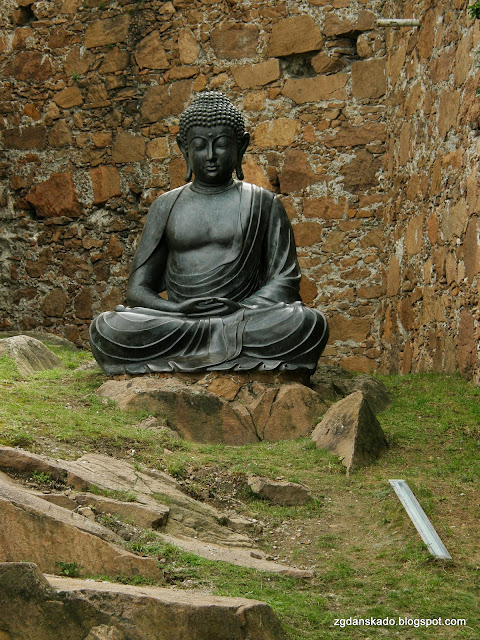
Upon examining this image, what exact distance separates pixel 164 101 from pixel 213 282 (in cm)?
394

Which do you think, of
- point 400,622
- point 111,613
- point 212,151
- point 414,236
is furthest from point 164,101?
point 111,613

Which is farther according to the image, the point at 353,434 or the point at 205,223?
the point at 205,223

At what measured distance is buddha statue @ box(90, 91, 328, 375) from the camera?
6.75 meters

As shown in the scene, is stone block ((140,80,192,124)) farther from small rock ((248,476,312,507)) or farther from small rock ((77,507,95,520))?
small rock ((77,507,95,520))

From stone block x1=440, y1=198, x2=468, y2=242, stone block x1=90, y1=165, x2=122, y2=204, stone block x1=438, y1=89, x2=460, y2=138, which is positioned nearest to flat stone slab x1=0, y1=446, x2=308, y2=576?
stone block x1=440, y1=198, x2=468, y2=242

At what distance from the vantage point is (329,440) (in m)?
5.84

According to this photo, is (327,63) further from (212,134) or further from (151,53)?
(212,134)

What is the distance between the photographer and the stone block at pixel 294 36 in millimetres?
10008

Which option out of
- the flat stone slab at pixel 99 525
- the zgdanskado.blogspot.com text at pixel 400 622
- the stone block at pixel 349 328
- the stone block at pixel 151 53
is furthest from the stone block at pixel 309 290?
the zgdanskado.blogspot.com text at pixel 400 622

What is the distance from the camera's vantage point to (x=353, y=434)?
560 cm

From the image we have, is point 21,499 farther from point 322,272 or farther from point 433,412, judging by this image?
point 322,272

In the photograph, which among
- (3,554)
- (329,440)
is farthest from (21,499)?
(329,440)

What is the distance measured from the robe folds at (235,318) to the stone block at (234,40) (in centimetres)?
318

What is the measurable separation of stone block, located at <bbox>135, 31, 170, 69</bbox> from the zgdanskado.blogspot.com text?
7.71m
